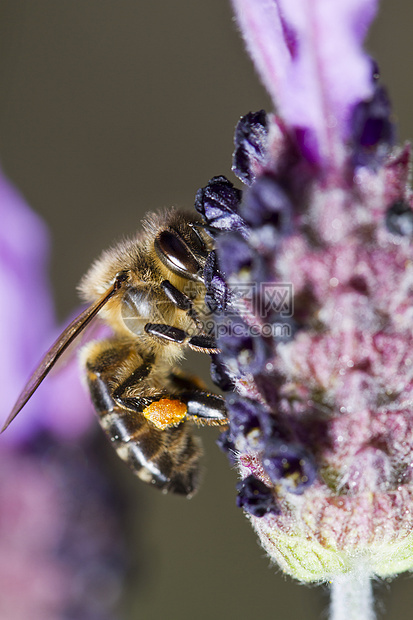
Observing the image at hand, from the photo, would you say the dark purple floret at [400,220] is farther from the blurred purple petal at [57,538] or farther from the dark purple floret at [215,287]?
the blurred purple petal at [57,538]

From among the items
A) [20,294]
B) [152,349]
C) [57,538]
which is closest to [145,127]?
[20,294]

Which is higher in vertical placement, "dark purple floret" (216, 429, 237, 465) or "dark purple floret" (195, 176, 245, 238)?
"dark purple floret" (195, 176, 245, 238)

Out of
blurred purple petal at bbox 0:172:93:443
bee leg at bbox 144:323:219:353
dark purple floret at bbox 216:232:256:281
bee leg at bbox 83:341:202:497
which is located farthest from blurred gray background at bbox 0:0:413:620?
dark purple floret at bbox 216:232:256:281

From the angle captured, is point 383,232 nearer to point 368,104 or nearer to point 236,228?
point 368,104

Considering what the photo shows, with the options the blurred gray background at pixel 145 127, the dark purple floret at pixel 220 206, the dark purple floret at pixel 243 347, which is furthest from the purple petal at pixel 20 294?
the blurred gray background at pixel 145 127

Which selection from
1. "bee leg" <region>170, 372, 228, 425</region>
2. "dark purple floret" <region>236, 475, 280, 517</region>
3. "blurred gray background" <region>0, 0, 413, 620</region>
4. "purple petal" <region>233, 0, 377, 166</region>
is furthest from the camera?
"blurred gray background" <region>0, 0, 413, 620</region>

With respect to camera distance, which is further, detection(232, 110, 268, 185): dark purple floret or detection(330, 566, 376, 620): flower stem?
detection(330, 566, 376, 620): flower stem

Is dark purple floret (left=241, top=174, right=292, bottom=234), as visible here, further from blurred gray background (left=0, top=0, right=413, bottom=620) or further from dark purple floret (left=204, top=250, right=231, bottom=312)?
blurred gray background (left=0, top=0, right=413, bottom=620)

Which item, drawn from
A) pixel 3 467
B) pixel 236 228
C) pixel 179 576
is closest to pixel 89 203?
pixel 179 576
